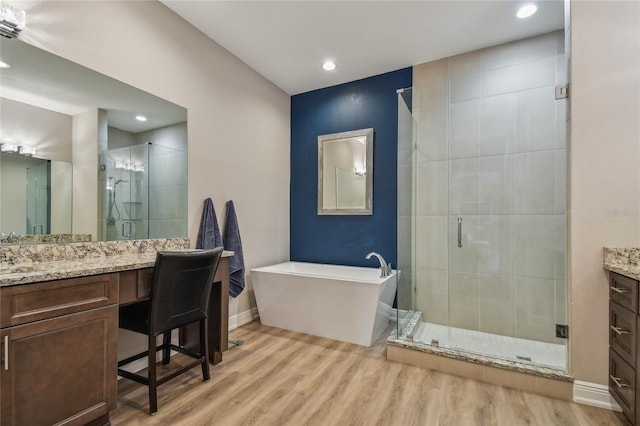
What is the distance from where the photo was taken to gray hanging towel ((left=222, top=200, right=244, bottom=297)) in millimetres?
2943

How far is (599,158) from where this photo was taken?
1851mm

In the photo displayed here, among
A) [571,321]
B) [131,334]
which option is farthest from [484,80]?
[131,334]

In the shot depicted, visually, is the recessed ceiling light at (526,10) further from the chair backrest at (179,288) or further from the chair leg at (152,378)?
the chair leg at (152,378)

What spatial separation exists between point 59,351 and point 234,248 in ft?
5.50

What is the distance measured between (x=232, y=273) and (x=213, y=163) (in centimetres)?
107

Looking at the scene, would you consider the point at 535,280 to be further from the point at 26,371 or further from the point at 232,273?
the point at 26,371

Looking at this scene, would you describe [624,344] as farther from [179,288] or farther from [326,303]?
[179,288]

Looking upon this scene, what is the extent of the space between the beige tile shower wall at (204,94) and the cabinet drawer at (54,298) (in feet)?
2.25

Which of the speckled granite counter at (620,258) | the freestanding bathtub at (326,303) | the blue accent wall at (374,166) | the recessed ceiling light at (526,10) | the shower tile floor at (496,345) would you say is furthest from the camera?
the blue accent wall at (374,166)

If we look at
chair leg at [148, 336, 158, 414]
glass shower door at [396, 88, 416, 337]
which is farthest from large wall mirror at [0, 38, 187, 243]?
glass shower door at [396, 88, 416, 337]

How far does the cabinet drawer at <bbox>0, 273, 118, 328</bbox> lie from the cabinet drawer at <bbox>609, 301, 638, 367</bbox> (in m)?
2.63

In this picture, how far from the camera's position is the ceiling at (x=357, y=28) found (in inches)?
94.7

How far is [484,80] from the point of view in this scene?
2.94m

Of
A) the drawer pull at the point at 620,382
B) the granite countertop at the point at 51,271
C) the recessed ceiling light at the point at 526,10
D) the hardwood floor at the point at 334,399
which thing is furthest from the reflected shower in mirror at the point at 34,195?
the recessed ceiling light at the point at 526,10
